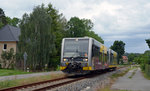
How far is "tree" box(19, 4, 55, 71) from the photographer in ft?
116

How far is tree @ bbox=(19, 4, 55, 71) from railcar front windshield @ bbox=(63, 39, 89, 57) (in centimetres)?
1645

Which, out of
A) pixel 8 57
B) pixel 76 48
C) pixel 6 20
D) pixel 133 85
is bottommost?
pixel 133 85

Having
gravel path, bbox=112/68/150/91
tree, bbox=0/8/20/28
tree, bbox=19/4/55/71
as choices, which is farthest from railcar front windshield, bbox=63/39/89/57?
tree, bbox=0/8/20/28

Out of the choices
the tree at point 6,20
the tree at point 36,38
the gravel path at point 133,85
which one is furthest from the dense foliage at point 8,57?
the tree at point 6,20

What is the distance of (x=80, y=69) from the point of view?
1841cm

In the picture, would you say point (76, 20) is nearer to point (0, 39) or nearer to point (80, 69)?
point (0, 39)

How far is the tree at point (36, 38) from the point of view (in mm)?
35250

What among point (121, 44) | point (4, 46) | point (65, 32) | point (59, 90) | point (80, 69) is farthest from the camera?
point (121, 44)

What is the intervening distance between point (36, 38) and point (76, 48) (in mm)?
18146

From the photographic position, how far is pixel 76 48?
19.1m

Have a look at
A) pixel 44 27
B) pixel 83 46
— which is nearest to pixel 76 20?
pixel 44 27

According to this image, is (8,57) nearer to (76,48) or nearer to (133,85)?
(76,48)

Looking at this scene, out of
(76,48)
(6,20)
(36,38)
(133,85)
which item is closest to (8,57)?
(36,38)

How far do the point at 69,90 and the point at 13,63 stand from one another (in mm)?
31088
